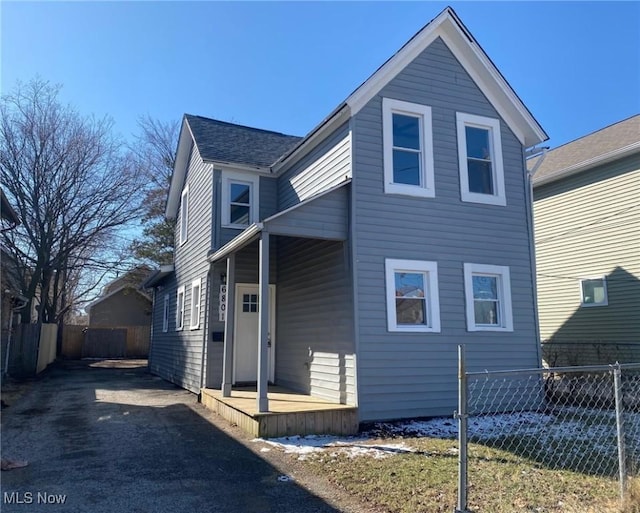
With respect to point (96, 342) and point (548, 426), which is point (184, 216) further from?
point (96, 342)

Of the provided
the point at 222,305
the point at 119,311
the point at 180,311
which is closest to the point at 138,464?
the point at 222,305

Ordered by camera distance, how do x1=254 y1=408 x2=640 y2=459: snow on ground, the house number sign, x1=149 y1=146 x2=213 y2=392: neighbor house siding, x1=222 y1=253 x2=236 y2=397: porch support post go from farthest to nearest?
x1=149 y1=146 x2=213 y2=392: neighbor house siding
the house number sign
x1=222 y1=253 x2=236 y2=397: porch support post
x1=254 y1=408 x2=640 y2=459: snow on ground

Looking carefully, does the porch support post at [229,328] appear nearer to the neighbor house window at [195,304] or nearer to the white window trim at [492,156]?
the neighbor house window at [195,304]

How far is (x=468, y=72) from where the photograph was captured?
31.9ft

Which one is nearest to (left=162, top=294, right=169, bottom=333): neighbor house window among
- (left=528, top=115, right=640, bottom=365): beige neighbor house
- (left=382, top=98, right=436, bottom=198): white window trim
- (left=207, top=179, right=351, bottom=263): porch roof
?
(left=207, top=179, right=351, bottom=263): porch roof

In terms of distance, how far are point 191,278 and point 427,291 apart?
22.8 ft

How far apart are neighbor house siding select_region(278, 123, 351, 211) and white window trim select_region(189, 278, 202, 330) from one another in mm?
2867

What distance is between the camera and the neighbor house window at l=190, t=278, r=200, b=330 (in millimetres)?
12221

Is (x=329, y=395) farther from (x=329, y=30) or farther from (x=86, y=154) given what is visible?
(x=86, y=154)

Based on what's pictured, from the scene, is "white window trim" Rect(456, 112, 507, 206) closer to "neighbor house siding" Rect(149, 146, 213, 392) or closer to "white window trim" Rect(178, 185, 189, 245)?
"neighbor house siding" Rect(149, 146, 213, 392)

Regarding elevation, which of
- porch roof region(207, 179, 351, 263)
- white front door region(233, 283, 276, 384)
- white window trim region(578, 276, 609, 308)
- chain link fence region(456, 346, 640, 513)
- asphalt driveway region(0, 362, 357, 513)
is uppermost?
porch roof region(207, 179, 351, 263)

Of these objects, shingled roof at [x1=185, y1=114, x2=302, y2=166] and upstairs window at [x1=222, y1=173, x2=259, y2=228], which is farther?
shingled roof at [x1=185, y1=114, x2=302, y2=166]

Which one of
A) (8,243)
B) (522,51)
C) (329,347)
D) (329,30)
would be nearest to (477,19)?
(522,51)

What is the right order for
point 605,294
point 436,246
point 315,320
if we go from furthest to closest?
point 605,294 < point 315,320 < point 436,246
